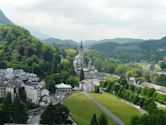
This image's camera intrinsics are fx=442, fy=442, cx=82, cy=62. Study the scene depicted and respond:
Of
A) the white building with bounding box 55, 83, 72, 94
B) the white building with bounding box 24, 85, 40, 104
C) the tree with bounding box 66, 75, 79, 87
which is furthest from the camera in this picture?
the tree with bounding box 66, 75, 79, 87

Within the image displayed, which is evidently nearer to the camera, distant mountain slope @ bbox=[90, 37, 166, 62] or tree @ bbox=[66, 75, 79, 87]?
tree @ bbox=[66, 75, 79, 87]

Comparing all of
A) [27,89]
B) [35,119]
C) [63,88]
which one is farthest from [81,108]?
[63,88]

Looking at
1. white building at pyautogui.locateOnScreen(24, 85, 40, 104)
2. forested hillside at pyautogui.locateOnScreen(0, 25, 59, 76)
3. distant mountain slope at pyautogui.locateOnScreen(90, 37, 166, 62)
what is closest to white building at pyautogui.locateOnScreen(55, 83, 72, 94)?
forested hillside at pyautogui.locateOnScreen(0, 25, 59, 76)

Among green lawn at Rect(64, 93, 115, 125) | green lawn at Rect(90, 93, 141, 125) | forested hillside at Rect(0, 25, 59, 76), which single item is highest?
forested hillside at Rect(0, 25, 59, 76)

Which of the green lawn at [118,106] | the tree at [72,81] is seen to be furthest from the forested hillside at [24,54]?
the green lawn at [118,106]

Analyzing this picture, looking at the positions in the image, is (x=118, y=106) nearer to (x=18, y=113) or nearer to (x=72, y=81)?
(x=18, y=113)

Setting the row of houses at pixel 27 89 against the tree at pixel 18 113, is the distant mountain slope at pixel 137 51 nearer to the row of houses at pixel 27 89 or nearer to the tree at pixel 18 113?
the row of houses at pixel 27 89

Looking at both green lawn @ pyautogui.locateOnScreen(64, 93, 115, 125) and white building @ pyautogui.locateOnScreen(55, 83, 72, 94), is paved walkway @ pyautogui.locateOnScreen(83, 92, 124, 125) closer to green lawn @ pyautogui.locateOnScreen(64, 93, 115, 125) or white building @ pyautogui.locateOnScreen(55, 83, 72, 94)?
green lawn @ pyautogui.locateOnScreen(64, 93, 115, 125)
